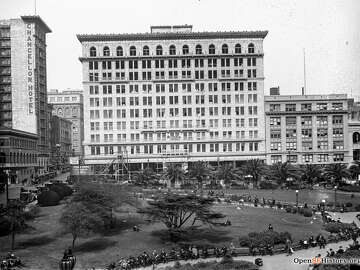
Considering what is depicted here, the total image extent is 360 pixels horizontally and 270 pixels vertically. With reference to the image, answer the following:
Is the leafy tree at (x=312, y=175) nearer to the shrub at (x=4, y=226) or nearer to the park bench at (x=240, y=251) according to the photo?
the park bench at (x=240, y=251)

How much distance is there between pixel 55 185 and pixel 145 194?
15.3 meters

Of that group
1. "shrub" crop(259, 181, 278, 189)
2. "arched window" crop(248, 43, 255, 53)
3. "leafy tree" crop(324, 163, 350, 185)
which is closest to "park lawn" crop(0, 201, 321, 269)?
"shrub" crop(259, 181, 278, 189)

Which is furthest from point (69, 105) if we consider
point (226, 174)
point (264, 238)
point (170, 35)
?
point (264, 238)

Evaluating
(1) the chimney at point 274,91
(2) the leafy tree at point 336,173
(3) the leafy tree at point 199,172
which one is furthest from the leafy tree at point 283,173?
(1) the chimney at point 274,91

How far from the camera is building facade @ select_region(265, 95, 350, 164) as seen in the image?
115500mm

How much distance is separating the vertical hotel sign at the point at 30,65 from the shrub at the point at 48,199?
5467cm

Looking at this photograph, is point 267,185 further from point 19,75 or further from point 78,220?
point 19,75

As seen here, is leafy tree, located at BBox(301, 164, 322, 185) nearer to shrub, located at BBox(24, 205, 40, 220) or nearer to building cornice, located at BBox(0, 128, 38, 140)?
shrub, located at BBox(24, 205, 40, 220)

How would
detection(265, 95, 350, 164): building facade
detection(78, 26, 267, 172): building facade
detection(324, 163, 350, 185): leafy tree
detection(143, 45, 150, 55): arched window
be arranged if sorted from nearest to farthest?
detection(324, 163, 350, 185): leafy tree, detection(78, 26, 267, 172): building facade, detection(143, 45, 150, 55): arched window, detection(265, 95, 350, 164): building facade

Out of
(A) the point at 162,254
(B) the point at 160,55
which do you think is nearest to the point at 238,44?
(B) the point at 160,55

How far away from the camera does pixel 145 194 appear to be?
3029 inches

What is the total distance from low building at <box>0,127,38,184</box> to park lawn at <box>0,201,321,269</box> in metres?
34.9

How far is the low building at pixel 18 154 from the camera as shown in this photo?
92562 mm

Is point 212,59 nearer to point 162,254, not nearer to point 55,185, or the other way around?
point 55,185
